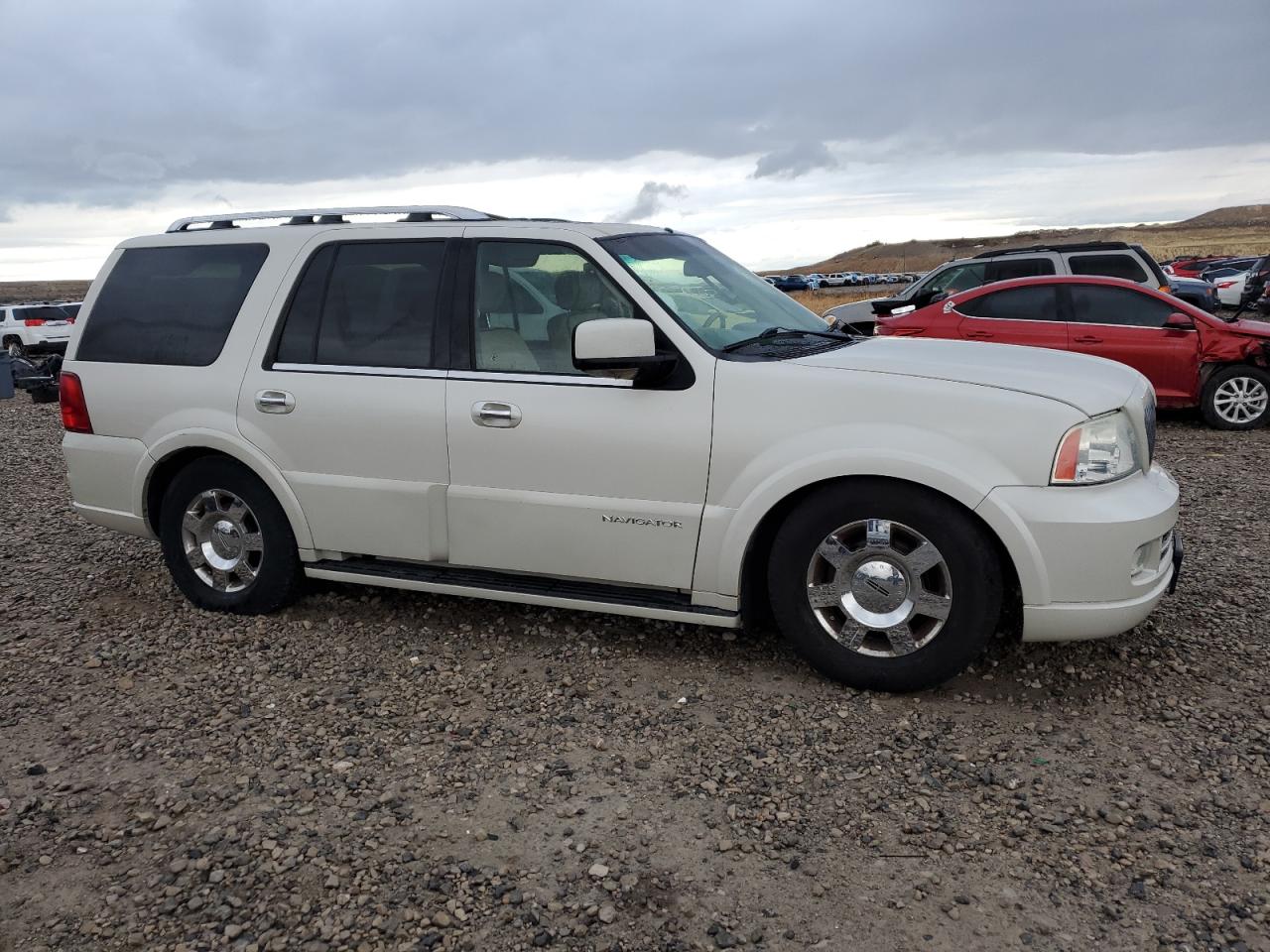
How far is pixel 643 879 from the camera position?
3010mm

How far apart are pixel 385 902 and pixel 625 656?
6.21 ft

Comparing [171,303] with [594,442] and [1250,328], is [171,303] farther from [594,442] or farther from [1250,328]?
[1250,328]

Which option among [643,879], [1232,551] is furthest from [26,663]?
[1232,551]

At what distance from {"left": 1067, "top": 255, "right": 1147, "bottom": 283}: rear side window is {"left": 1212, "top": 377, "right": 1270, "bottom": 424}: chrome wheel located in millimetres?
3562

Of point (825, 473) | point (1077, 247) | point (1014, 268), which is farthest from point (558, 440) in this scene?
point (1077, 247)

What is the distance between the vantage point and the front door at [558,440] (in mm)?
4180

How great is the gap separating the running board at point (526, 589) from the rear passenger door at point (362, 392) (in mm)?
97

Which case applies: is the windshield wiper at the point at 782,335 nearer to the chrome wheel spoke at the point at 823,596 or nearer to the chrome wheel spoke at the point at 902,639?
the chrome wheel spoke at the point at 823,596

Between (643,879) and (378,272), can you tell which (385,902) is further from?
(378,272)

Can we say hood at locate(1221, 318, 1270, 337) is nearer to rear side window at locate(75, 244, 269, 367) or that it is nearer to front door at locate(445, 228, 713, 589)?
front door at locate(445, 228, 713, 589)

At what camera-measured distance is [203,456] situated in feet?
17.0

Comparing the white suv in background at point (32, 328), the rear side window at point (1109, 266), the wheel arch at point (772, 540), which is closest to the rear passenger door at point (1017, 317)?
the rear side window at point (1109, 266)

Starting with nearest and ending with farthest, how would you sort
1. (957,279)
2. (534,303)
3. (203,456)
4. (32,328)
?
(534,303) → (203,456) → (957,279) → (32,328)

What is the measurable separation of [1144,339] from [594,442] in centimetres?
815
